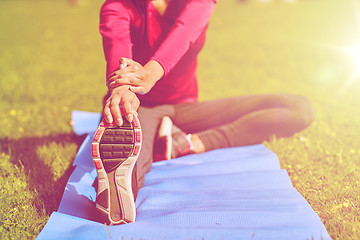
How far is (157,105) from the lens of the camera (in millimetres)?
2590

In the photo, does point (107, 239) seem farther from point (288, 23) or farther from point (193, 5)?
point (288, 23)

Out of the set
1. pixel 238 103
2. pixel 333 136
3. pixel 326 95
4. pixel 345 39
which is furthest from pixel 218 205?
pixel 345 39

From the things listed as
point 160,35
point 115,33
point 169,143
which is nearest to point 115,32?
point 115,33

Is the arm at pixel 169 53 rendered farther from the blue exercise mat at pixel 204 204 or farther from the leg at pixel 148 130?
the blue exercise mat at pixel 204 204

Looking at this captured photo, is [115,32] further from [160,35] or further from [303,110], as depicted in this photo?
[303,110]

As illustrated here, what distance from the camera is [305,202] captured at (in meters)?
1.85

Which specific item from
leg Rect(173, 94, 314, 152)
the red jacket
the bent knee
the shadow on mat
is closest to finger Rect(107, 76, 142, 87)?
the red jacket

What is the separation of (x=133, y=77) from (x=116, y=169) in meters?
0.48

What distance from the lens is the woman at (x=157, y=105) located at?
66.5 inches

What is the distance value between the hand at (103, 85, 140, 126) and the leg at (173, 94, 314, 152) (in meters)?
0.98

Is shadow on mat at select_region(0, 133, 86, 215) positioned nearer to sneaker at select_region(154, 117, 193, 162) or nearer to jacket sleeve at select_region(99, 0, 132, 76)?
sneaker at select_region(154, 117, 193, 162)

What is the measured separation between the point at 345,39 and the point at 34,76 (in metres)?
5.93

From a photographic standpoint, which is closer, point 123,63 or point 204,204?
point 123,63

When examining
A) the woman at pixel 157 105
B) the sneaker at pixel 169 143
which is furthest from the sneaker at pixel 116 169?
the sneaker at pixel 169 143
